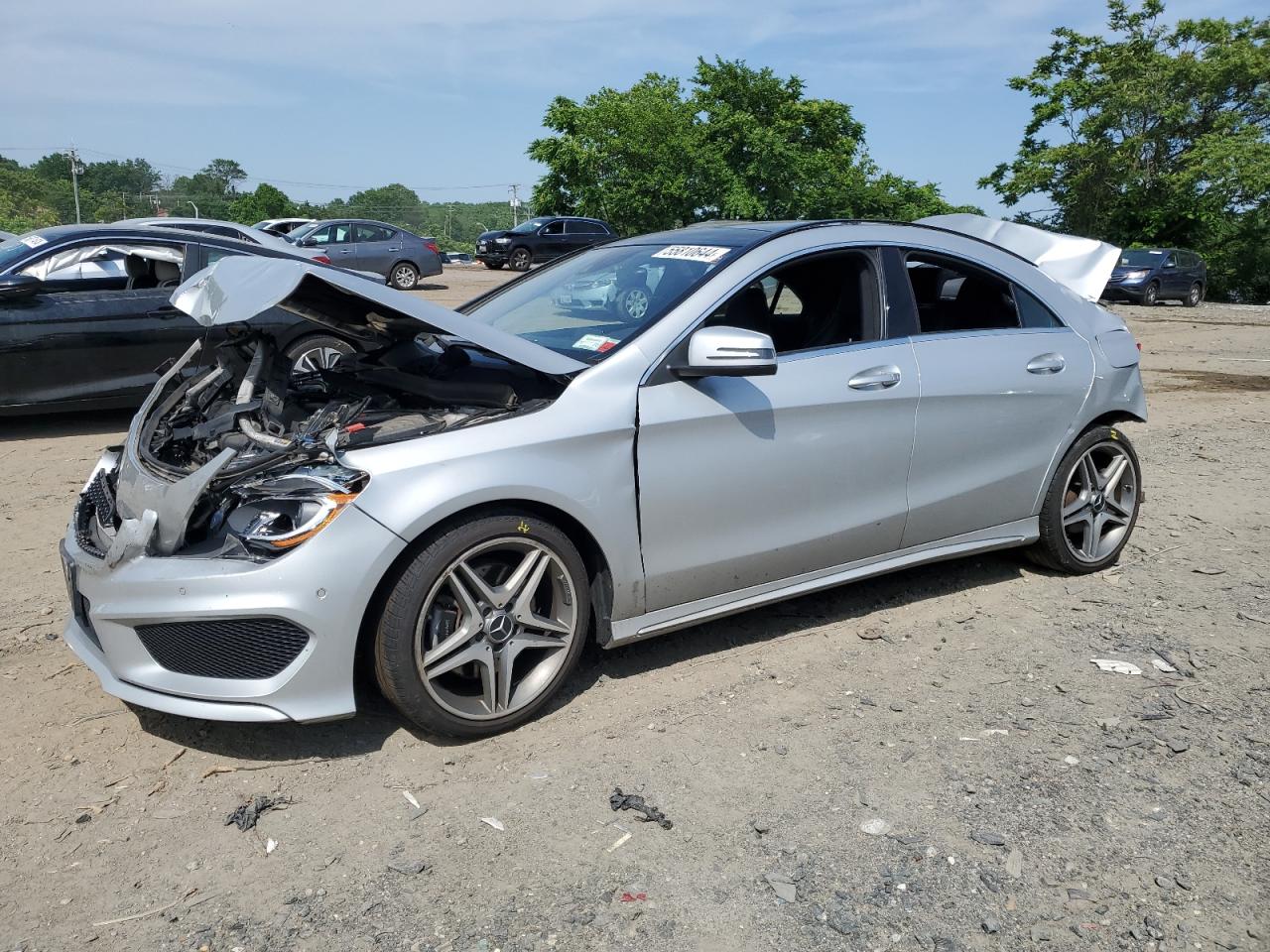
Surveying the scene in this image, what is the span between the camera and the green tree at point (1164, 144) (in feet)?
127

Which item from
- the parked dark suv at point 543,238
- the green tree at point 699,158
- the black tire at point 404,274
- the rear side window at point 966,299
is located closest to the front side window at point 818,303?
the rear side window at point 966,299

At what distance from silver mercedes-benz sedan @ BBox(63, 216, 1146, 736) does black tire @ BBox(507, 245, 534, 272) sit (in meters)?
27.7

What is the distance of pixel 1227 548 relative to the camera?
5.88 metres

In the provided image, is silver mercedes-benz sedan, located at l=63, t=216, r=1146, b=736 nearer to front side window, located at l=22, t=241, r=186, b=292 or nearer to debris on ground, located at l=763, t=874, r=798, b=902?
debris on ground, located at l=763, t=874, r=798, b=902

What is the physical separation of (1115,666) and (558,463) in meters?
2.47

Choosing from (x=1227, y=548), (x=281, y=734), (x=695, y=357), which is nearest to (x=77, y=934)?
(x=281, y=734)

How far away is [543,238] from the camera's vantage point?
31.9 metres

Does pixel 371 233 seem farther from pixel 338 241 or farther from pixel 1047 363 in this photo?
pixel 1047 363

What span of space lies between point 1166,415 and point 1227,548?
4.82 m

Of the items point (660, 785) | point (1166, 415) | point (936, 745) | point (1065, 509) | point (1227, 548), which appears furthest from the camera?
point (1166, 415)

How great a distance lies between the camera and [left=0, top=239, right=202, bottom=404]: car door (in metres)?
7.73

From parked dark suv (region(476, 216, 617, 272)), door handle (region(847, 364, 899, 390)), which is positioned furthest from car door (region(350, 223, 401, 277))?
door handle (region(847, 364, 899, 390))

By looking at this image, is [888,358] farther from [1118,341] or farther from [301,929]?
[301,929]

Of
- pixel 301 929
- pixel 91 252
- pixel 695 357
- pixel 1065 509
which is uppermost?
pixel 91 252
